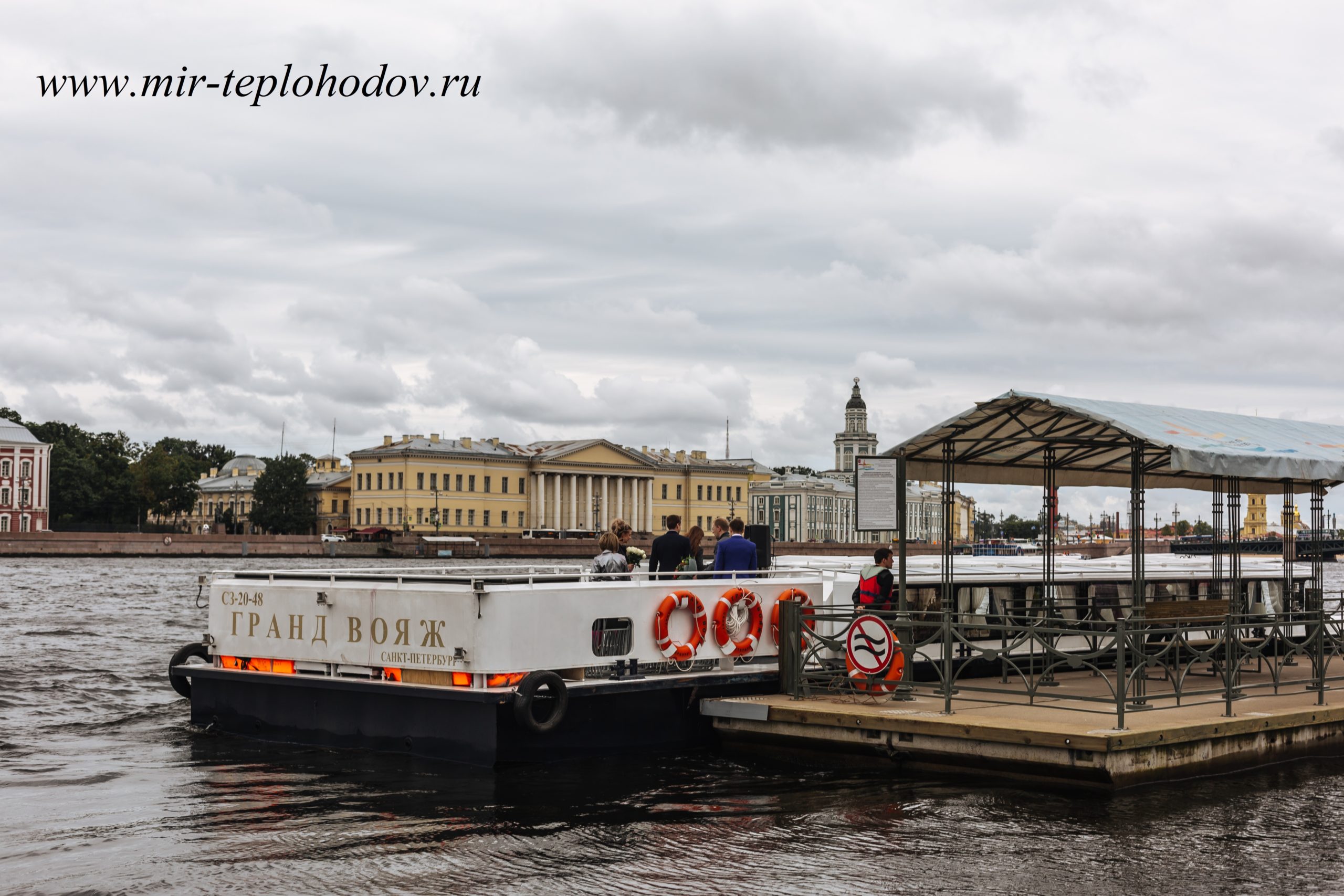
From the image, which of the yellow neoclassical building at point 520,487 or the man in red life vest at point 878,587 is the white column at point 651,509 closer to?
the yellow neoclassical building at point 520,487

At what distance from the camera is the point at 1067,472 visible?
18.9 metres

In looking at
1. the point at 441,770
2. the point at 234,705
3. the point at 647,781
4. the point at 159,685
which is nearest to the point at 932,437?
the point at 647,781

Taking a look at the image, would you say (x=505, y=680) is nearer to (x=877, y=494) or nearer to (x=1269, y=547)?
(x=877, y=494)

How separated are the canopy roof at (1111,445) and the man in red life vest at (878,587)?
1.91 meters

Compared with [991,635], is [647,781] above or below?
below

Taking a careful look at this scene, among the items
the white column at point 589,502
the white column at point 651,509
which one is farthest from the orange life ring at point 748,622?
the white column at point 651,509

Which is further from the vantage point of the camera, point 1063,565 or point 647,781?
point 1063,565

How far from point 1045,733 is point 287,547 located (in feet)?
411

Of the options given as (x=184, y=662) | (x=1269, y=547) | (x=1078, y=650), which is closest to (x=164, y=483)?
(x=1269, y=547)

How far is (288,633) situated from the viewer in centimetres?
1405

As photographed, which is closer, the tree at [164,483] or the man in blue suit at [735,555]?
the man in blue suit at [735,555]

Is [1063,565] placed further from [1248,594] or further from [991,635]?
[991,635]

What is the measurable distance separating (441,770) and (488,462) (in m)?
148

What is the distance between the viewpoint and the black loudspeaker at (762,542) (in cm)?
1697
